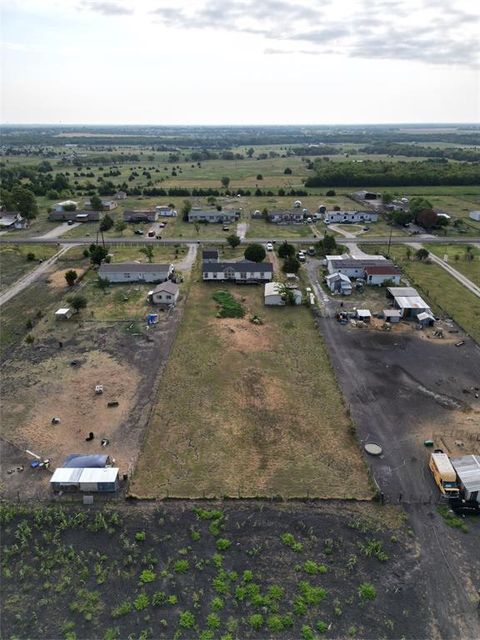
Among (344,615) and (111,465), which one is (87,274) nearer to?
(111,465)

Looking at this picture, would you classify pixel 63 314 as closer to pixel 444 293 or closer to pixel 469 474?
pixel 469 474

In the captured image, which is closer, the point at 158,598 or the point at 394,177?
the point at 158,598

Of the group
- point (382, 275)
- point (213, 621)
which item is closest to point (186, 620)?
point (213, 621)

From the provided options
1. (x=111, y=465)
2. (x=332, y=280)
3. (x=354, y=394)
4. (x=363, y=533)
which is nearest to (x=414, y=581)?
(x=363, y=533)

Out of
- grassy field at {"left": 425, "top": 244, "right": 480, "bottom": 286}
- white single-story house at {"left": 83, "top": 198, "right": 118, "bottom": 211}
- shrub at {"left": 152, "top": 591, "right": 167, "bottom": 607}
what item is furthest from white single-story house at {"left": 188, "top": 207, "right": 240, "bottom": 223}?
shrub at {"left": 152, "top": 591, "right": 167, "bottom": 607}

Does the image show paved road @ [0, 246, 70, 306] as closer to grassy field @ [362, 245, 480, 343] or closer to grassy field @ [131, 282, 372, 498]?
grassy field @ [131, 282, 372, 498]

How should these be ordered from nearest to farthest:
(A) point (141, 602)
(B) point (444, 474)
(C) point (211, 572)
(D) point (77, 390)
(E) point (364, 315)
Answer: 1. (A) point (141, 602)
2. (C) point (211, 572)
3. (B) point (444, 474)
4. (D) point (77, 390)
5. (E) point (364, 315)
